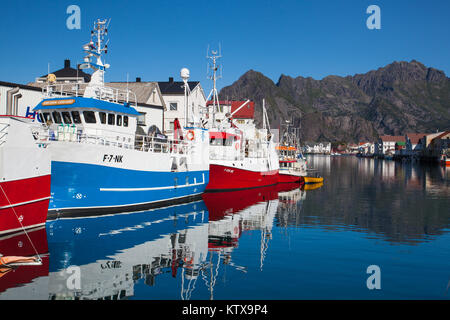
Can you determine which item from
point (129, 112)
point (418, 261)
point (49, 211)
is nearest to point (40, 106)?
point (129, 112)

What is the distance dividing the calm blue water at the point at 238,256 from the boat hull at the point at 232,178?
7.29 meters

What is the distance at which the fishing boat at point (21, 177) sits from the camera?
49.2 ft

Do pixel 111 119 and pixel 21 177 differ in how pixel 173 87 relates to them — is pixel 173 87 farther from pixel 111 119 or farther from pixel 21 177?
pixel 21 177

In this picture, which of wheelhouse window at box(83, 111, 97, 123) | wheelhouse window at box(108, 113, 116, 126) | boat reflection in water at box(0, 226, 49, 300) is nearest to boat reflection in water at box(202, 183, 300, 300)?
boat reflection in water at box(0, 226, 49, 300)

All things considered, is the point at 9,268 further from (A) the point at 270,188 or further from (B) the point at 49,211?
(A) the point at 270,188

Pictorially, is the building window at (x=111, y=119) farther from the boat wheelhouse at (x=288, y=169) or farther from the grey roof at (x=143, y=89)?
the boat wheelhouse at (x=288, y=169)

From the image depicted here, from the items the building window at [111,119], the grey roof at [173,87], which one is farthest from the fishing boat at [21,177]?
the grey roof at [173,87]

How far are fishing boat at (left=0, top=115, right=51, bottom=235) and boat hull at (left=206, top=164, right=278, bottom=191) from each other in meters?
16.9

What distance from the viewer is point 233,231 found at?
19406 mm

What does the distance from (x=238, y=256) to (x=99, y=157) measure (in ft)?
32.4

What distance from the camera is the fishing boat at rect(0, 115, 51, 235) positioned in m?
15.0

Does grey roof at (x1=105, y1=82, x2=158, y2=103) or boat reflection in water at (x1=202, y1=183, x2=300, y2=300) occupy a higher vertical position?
grey roof at (x1=105, y1=82, x2=158, y2=103)

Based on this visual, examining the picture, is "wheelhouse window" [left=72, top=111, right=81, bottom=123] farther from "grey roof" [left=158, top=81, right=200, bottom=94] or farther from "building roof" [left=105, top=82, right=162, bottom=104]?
"grey roof" [left=158, top=81, right=200, bottom=94]

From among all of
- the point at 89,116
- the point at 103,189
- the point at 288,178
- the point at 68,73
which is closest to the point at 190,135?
the point at 89,116
